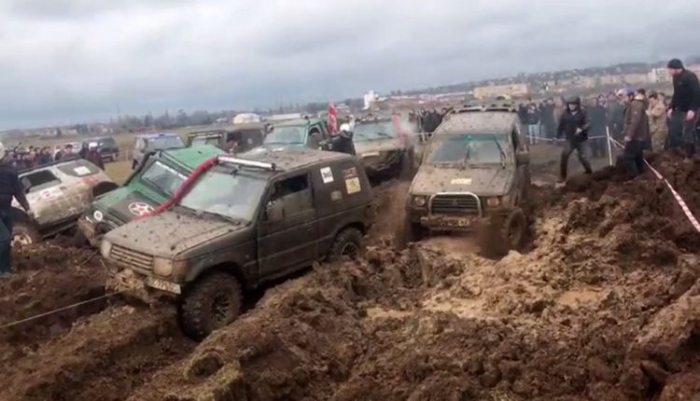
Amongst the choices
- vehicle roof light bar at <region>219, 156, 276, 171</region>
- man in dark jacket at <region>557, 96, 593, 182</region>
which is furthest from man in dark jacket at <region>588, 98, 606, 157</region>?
vehicle roof light bar at <region>219, 156, 276, 171</region>

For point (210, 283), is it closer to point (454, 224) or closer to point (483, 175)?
point (454, 224)

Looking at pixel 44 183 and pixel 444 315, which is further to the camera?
pixel 44 183

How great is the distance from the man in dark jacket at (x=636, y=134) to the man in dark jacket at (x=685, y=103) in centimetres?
59

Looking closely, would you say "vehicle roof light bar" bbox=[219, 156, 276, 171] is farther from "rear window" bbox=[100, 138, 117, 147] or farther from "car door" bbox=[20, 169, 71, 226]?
"rear window" bbox=[100, 138, 117, 147]

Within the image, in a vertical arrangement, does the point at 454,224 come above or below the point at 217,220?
below

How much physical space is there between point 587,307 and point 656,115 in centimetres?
1057

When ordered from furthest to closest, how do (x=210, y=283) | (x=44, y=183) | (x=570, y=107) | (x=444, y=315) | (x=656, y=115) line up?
1. (x=656, y=115)
2. (x=570, y=107)
3. (x=44, y=183)
4. (x=210, y=283)
5. (x=444, y=315)

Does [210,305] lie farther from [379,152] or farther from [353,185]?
[379,152]

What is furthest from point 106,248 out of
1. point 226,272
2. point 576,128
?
point 576,128

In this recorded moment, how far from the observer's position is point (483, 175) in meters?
11.2

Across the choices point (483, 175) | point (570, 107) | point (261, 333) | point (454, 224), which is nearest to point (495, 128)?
point (483, 175)

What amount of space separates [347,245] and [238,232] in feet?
6.64

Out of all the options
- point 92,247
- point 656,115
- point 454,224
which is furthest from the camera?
point 656,115

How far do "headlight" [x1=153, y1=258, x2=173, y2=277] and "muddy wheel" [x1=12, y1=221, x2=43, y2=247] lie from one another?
5.88 metres
